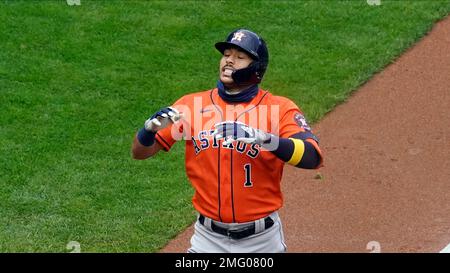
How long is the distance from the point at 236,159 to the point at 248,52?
62cm

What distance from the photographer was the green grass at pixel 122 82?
8164mm

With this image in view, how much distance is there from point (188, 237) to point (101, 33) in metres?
3.78

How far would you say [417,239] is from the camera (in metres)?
7.78

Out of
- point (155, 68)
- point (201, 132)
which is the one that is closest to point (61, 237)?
point (201, 132)

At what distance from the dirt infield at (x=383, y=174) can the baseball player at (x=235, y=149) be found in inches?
69.9

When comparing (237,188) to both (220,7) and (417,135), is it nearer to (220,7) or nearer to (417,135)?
(417,135)

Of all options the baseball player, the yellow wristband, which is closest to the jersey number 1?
the baseball player

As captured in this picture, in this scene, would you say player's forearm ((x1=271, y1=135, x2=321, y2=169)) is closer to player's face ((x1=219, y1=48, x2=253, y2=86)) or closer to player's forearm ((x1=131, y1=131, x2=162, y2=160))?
player's face ((x1=219, y1=48, x2=253, y2=86))

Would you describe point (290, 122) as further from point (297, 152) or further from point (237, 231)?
point (237, 231)

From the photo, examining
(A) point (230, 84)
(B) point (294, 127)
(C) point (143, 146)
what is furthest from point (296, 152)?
(C) point (143, 146)

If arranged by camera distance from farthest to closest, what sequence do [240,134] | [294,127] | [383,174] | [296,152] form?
[383,174] < [294,127] < [296,152] < [240,134]

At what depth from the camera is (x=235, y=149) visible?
5.86 m

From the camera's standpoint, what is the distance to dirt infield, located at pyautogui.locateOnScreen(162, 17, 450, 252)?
25.8 feet

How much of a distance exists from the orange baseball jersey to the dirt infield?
1.87 m
